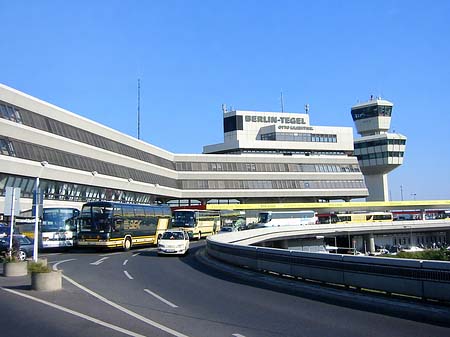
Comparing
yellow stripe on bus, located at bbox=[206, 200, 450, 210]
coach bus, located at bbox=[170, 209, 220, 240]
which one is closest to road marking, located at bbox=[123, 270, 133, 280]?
coach bus, located at bbox=[170, 209, 220, 240]

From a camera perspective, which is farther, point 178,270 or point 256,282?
point 178,270

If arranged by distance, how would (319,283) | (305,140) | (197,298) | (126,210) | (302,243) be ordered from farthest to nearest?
(305,140) → (302,243) → (126,210) → (319,283) → (197,298)

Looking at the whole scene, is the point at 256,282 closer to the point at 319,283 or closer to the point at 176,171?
the point at 319,283

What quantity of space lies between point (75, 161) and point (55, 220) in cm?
2524

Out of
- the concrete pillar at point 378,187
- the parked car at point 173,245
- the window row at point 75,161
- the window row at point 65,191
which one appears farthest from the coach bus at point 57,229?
the concrete pillar at point 378,187

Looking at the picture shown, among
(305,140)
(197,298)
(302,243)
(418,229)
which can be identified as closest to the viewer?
(197,298)

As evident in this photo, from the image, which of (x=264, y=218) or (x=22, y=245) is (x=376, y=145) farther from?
(x=22, y=245)

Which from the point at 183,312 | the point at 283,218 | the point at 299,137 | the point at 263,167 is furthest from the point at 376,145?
the point at 183,312

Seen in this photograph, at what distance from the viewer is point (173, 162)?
318 ft

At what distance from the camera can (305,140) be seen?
383 feet

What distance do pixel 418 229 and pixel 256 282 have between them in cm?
7453

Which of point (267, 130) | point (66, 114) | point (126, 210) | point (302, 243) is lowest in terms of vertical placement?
point (302, 243)

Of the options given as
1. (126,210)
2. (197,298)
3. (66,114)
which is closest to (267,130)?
(66,114)

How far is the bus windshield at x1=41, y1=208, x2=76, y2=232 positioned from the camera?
35.0 metres
